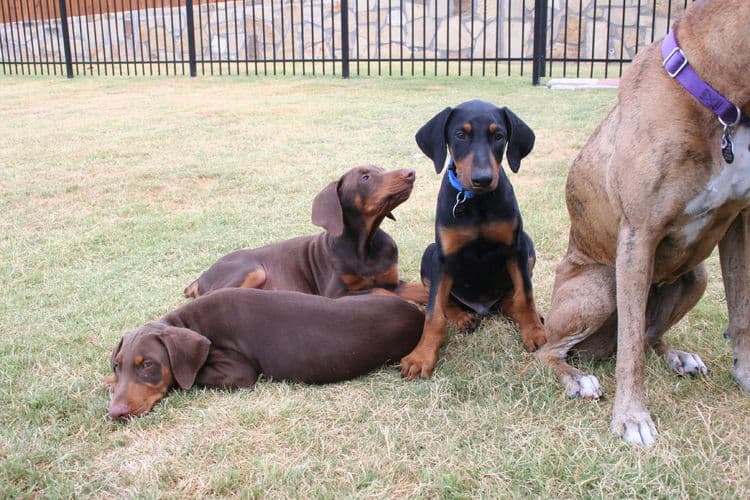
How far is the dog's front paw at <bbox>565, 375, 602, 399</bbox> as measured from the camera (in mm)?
3482

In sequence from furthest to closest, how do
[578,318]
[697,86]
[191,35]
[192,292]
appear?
[191,35] < [192,292] < [578,318] < [697,86]

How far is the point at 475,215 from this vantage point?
4.16m

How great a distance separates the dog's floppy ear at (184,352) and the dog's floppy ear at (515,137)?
2011 millimetres

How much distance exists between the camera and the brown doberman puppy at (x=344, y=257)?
493 centimetres

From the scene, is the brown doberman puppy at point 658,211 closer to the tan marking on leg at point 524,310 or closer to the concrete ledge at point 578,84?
the tan marking on leg at point 524,310

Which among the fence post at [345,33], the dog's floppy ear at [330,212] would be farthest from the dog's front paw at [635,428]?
→ the fence post at [345,33]

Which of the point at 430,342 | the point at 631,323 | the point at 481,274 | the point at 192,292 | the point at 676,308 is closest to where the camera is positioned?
the point at 631,323

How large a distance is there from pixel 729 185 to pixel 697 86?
41 centimetres

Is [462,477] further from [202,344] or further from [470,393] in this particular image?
[202,344]

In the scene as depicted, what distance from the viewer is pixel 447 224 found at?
4.20 m

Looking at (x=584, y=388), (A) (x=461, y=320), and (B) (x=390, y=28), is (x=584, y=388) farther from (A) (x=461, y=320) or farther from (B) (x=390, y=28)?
(B) (x=390, y=28)

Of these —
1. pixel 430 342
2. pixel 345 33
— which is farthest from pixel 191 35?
pixel 430 342

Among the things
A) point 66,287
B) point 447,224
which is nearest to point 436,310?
point 447,224

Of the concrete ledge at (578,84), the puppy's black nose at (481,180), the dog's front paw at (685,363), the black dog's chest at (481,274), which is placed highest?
the puppy's black nose at (481,180)
